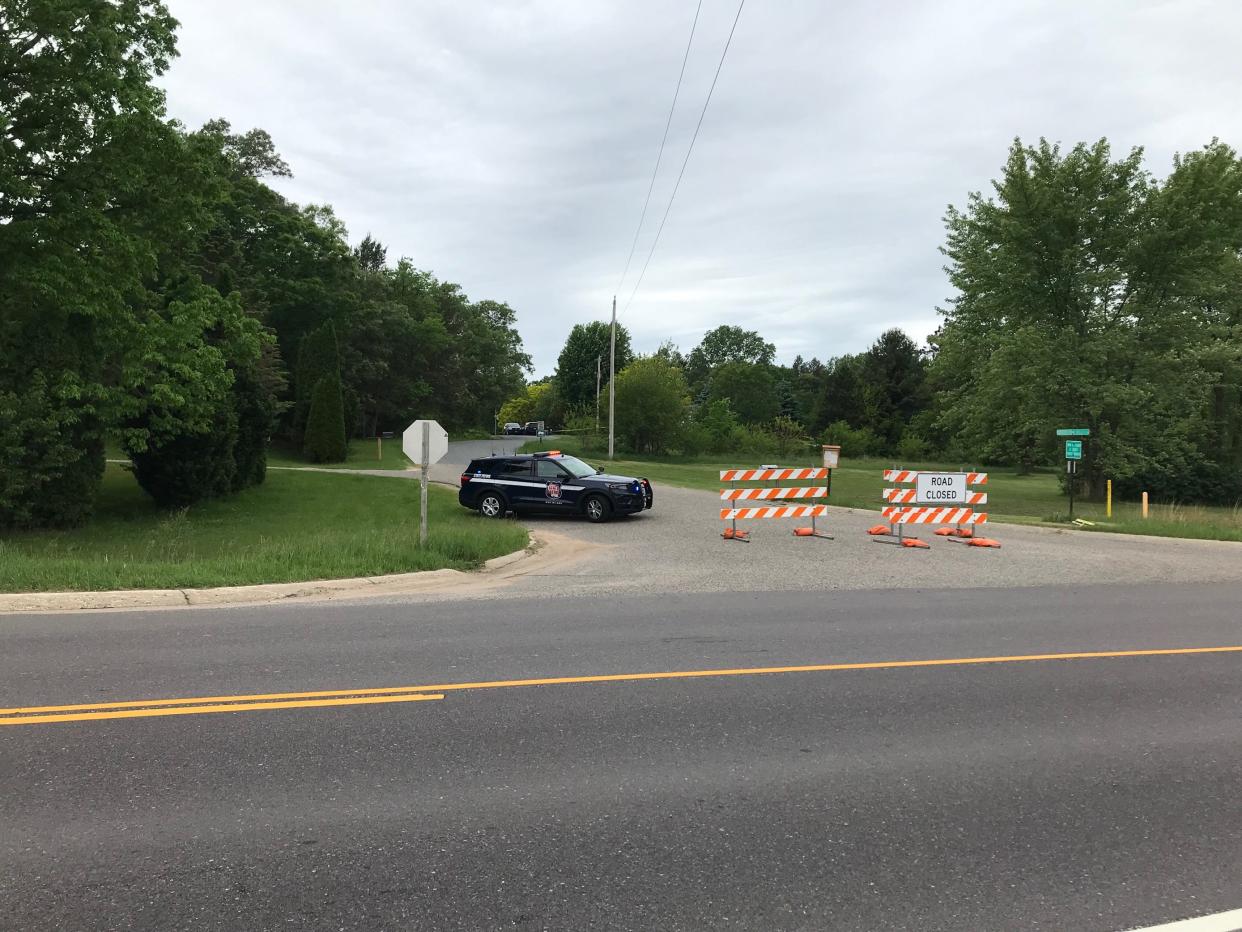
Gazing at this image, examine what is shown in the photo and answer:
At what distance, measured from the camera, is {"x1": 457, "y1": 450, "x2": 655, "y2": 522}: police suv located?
1964 centimetres

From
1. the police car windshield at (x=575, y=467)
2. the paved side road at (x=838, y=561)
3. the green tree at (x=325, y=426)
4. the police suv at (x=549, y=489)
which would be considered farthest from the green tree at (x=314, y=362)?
the paved side road at (x=838, y=561)

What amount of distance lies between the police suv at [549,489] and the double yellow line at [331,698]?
1320 centimetres

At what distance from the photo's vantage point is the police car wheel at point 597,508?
19641mm

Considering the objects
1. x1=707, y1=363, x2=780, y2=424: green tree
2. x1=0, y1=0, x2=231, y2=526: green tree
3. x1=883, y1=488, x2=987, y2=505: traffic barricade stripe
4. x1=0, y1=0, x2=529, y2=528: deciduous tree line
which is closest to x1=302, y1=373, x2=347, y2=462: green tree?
x1=0, y1=0, x2=529, y2=528: deciduous tree line

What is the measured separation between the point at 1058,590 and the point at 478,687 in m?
8.65

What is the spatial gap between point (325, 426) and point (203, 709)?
132 ft

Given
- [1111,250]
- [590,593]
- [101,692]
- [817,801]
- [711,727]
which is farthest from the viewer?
[1111,250]

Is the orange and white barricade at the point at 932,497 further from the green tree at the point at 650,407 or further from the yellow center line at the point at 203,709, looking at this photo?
the green tree at the point at 650,407

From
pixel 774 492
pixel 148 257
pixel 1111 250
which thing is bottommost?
pixel 774 492

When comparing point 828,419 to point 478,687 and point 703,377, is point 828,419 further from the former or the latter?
point 478,687

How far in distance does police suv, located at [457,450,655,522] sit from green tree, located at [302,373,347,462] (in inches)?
977

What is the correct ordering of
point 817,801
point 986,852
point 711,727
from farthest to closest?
point 711,727 → point 817,801 → point 986,852

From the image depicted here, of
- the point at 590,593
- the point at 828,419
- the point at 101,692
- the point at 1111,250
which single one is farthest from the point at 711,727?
the point at 828,419

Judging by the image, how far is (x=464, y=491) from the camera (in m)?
21.0
